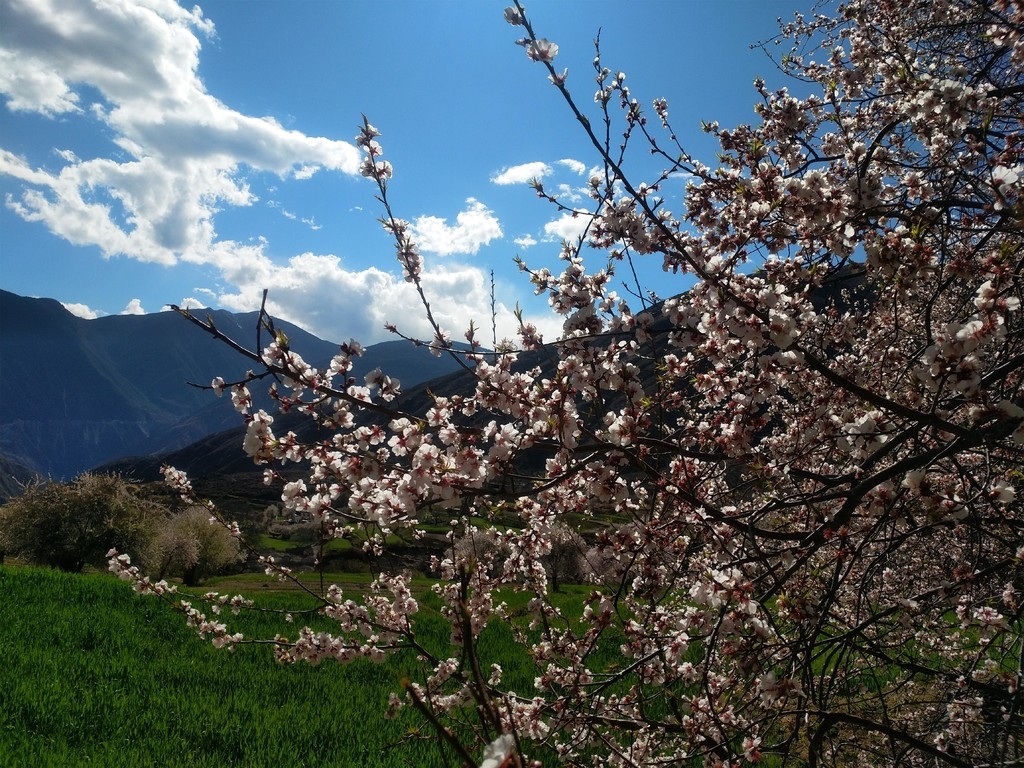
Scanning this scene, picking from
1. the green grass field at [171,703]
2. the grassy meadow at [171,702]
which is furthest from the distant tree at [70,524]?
the green grass field at [171,703]

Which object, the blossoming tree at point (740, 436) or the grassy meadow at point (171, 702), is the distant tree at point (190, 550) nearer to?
the grassy meadow at point (171, 702)

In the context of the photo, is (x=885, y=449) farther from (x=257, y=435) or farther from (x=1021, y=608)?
(x=257, y=435)

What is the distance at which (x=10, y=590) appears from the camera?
29.8 ft

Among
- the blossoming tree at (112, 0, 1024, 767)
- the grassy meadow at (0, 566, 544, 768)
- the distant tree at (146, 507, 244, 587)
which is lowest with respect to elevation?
the distant tree at (146, 507, 244, 587)

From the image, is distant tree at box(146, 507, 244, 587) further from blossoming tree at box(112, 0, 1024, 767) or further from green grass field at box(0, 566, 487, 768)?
blossoming tree at box(112, 0, 1024, 767)

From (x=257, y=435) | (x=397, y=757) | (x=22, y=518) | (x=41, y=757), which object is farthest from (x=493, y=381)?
(x=22, y=518)

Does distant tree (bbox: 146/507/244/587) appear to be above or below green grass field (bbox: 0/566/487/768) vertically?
below

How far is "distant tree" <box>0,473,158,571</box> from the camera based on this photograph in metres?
16.9

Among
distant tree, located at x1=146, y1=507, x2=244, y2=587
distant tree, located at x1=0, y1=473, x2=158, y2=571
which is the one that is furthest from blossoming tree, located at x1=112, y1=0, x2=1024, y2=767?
distant tree, located at x1=146, y1=507, x2=244, y2=587

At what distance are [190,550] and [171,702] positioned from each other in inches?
661

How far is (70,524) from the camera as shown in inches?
670

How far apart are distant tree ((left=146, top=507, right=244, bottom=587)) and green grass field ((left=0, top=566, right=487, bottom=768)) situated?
11345 millimetres

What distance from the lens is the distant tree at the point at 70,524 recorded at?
16.9m

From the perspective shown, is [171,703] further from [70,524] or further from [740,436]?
[70,524]
